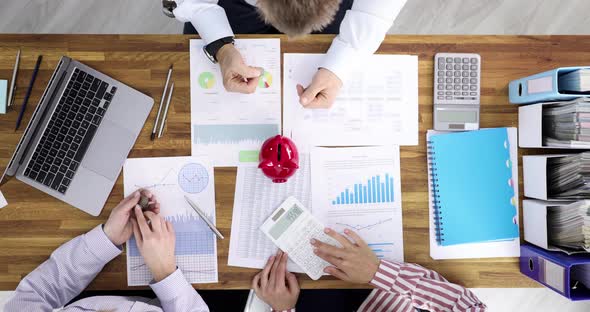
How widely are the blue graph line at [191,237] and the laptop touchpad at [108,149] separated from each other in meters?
0.20

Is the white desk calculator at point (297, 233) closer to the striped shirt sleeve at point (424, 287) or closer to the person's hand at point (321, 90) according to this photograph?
the striped shirt sleeve at point (424, 287)

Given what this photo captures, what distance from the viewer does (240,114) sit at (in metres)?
→ 1.04

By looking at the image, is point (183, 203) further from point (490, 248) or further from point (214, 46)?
point (490, 248)

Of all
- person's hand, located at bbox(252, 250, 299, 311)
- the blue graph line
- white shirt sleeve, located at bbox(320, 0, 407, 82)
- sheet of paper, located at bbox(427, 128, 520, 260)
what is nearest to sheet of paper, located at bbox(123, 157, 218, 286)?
the blue graph line

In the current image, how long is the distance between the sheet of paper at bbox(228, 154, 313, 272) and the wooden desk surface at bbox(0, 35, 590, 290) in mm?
23

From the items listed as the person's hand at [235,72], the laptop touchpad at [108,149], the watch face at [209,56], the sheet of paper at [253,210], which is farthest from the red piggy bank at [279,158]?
the laptop touchpad at [108,149]

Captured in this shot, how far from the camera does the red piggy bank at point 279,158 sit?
98 centimetres

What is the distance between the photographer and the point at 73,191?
102cm

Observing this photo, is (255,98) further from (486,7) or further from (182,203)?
(486,7)

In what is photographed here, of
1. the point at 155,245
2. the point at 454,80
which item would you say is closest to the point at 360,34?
the point at 454,80

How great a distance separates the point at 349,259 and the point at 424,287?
203 mm

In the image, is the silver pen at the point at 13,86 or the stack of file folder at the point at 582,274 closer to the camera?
the stack of file folder at the point at 582,274

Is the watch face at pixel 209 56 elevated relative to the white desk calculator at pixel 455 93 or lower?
elevated

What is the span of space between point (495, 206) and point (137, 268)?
968 mm
